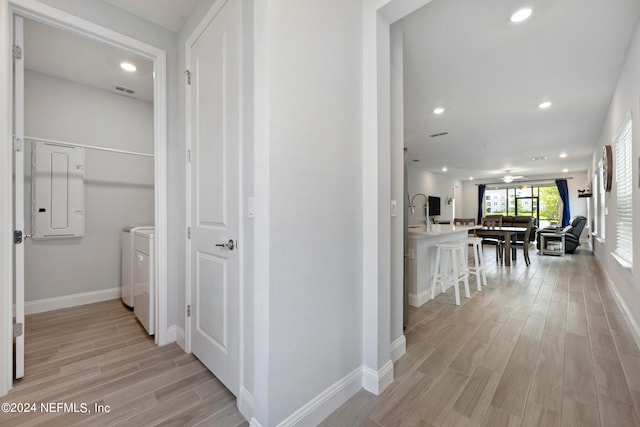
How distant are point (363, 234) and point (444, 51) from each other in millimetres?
2235

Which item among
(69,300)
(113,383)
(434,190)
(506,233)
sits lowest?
(113,383)

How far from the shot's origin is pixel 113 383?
1.74m

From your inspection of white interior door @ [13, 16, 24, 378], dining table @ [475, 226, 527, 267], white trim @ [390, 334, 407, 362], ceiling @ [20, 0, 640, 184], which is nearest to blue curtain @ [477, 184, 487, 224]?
dining table @ [475, 226, 527, 267]

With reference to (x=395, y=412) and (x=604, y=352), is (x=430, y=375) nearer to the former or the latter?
(x=395, y=412)

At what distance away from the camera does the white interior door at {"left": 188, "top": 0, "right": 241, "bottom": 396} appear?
1.59 meters

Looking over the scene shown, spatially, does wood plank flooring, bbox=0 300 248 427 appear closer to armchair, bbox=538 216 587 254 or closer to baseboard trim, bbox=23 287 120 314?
baseboard trim, bbox=23 287 120 314

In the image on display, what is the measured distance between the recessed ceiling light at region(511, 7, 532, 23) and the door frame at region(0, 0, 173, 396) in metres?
2.96

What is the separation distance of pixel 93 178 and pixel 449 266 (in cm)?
498

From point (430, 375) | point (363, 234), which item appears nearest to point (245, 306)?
point (363, 234)

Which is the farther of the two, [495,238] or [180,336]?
[495,238]

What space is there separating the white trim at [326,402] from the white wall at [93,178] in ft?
10.8

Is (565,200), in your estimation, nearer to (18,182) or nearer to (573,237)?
(573,237)

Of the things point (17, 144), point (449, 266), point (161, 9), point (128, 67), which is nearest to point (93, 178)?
point (128, 67)

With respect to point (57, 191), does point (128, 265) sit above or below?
below
